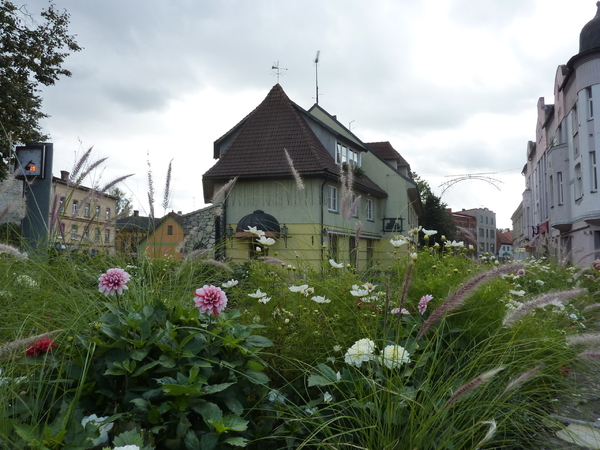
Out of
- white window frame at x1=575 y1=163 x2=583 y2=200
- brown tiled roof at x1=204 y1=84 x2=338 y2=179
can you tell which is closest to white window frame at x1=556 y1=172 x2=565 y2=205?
white window frame at x1=575 y1=163 x2=583 y2=200

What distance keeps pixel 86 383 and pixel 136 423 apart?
27cm

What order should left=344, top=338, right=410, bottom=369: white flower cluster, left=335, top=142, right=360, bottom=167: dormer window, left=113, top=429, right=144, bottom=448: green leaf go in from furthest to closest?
left=335, top=142, right=360, bottom=167: dormer window → left=344, top=338, right=410, bottom=369: white flower cluster → left=113, top=429, right=144, bottom=448: green leaf

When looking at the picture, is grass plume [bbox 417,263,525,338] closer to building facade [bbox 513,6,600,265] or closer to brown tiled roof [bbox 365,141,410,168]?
building facade [bbox 513,6,600,265]

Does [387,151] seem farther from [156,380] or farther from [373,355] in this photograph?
[156,380]

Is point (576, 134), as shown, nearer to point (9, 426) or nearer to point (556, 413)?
point (556, 413)

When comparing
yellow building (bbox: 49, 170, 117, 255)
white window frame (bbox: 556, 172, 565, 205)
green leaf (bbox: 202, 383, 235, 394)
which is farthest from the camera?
white window frame (bbox: 556, 172, 565, 205)

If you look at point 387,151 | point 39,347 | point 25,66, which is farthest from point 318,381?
point 387,151

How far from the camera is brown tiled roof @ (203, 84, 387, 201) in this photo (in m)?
18.3

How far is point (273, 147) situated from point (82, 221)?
16.3 metres

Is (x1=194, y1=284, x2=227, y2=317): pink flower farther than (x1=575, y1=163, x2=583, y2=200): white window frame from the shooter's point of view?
No

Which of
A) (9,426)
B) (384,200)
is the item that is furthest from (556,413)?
(384,200)

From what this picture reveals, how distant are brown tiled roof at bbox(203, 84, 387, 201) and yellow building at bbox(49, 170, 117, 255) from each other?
14066 mm

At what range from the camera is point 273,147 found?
63.4 feet

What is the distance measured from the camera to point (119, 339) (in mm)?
1610
